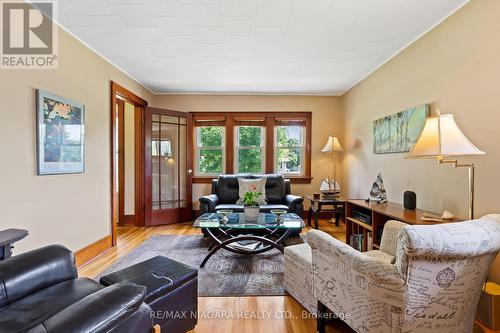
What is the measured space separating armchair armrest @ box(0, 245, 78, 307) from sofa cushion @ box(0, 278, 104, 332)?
0.12ft

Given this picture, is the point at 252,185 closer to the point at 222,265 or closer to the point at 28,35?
the point at 222,265

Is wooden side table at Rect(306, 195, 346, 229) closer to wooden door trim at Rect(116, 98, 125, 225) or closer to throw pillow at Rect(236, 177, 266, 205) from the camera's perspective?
throw pillow at Rect(236, 177, 266, 205)

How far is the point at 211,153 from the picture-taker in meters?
5.40

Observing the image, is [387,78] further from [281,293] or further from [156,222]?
[156,222]

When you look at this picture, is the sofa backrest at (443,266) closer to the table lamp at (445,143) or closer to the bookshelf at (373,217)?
the table lamp at (445,143)

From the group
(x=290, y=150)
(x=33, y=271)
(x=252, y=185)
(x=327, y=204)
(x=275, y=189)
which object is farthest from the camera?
(x=290, y=150)

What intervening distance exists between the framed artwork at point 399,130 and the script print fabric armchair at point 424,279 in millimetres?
1596

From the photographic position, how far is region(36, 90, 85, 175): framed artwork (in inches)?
93.8

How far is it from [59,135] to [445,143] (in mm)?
3367

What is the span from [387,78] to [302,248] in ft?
8.67

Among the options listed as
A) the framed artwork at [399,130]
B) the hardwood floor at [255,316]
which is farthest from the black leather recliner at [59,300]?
the framed artwork at [399,130]

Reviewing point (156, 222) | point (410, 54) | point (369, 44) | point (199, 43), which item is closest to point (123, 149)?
point (156, 222)

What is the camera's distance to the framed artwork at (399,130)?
9.13 feet

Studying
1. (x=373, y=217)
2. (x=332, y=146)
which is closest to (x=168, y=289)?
(x=373, y=217)
